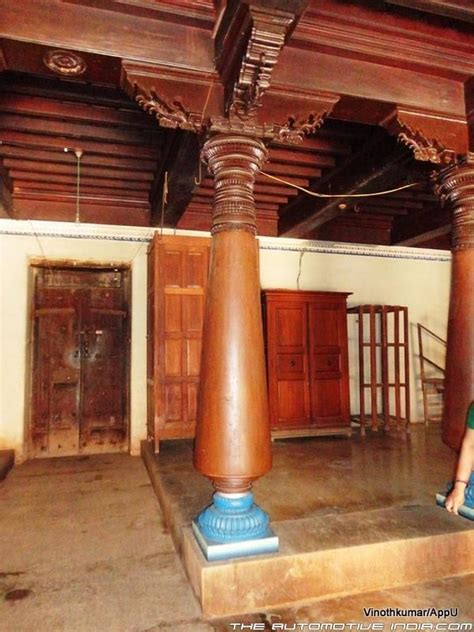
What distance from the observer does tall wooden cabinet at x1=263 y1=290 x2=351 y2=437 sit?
489cm

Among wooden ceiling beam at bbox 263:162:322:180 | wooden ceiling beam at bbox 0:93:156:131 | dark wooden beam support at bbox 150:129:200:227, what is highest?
wooden ceiling beam at bbox 0:93:156:131

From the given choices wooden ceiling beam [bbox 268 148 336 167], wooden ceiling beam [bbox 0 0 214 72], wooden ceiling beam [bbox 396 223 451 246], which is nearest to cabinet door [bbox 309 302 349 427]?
wooden ceiling beam [bbox 396 223 451 246]

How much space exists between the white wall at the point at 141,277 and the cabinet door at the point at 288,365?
24.2 inches

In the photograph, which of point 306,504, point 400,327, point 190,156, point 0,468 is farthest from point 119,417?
→ point 400,327

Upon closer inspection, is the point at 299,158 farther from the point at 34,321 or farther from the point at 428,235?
the point at 34,321

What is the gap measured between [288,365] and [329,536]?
2830 mm

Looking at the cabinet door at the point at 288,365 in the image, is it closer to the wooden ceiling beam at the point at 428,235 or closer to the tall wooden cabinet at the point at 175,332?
the tall wooden cabinet at the point at 175,332

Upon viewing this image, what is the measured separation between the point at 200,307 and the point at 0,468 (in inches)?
93.1

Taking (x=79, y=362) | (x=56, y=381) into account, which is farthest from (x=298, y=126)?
(x=56, y=381)

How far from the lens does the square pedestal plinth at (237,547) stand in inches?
77.0

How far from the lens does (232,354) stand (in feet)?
6.75

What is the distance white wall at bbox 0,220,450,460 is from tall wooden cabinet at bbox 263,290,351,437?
55 centimetres

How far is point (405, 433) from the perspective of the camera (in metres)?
5.07

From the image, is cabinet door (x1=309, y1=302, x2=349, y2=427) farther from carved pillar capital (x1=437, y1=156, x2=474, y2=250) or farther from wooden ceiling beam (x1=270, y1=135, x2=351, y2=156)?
carved pillar capital (x1=437, y1=156, x2=474, y2=250)
